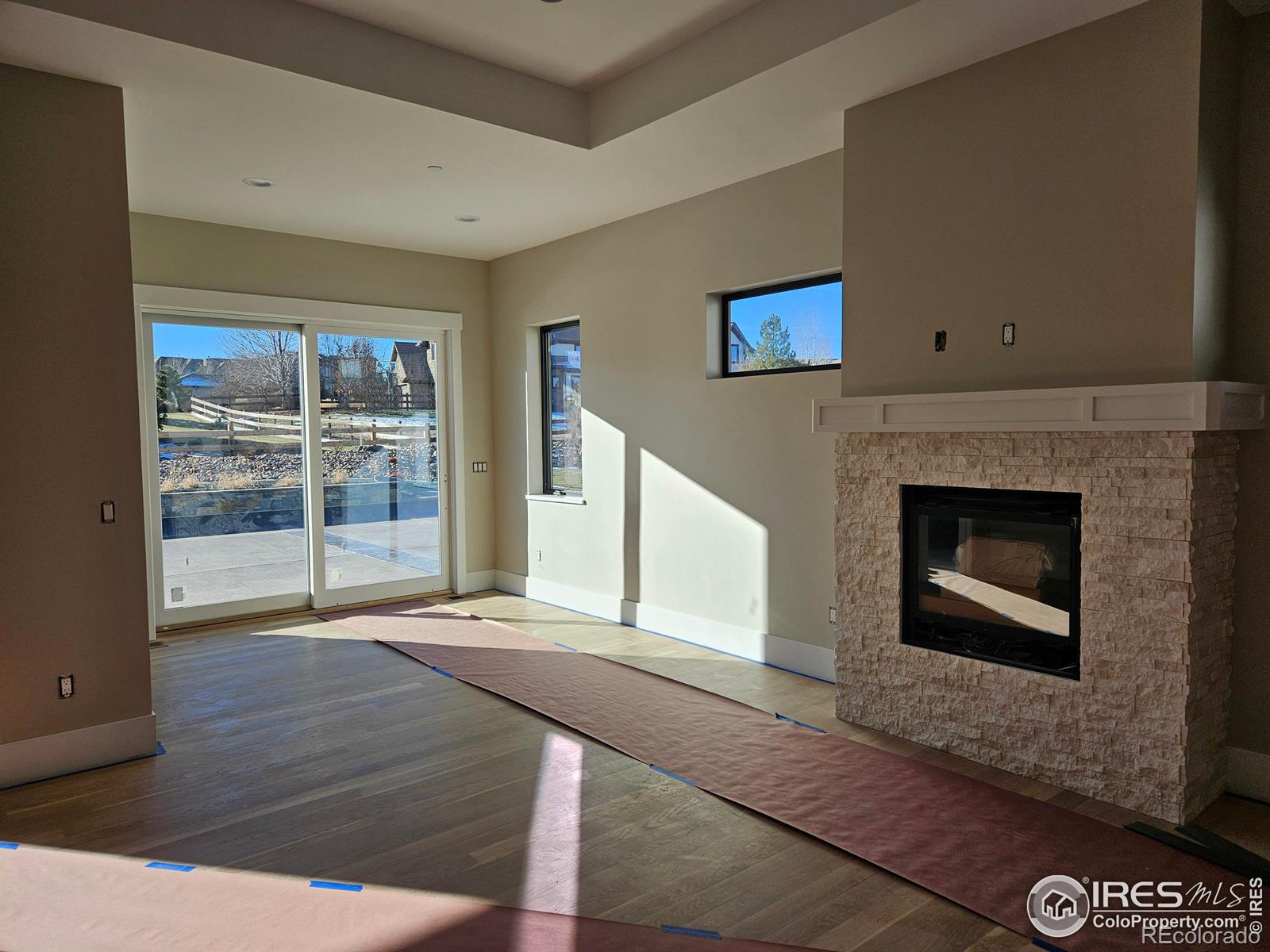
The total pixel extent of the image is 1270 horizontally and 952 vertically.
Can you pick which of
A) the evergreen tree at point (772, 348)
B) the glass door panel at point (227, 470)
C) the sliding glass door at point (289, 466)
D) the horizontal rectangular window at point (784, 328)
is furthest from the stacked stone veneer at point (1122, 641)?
the glass door panel at point (227, 470)

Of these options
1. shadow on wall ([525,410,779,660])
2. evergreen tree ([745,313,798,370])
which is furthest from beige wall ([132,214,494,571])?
evergreen tree ([745,313,798,370])

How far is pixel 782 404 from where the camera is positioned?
4676 millimetres

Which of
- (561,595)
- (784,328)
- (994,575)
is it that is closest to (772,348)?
(784,328)

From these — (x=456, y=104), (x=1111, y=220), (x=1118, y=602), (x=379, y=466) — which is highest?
(x=456, y=104)

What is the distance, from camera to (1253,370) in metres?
3.06

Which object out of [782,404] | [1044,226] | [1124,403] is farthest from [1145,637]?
[782,404]

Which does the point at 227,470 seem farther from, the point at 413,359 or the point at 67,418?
the point at 67,418

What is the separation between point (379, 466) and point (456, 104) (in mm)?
3552

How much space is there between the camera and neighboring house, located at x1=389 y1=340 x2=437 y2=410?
267 inches

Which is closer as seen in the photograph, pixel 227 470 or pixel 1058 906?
pixel 1058 906

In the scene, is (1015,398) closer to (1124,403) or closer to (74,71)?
(1124,403)

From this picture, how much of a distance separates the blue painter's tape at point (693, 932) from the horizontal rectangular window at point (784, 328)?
2974 millimetres

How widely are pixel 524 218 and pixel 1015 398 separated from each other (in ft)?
12.3

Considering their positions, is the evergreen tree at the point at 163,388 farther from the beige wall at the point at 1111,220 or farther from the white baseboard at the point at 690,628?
the beige wall at the point at 1111,220
